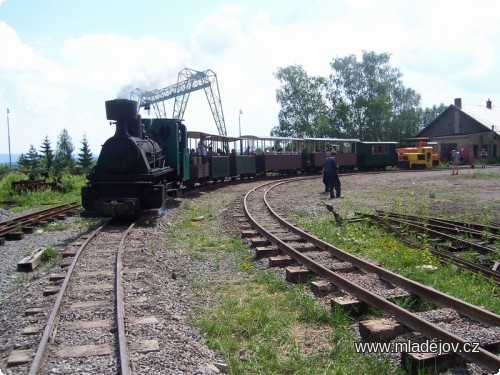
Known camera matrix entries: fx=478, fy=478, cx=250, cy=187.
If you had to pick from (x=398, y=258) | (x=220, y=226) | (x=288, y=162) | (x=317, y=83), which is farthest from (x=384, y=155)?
(x=398, y=258)

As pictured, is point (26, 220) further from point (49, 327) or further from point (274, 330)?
point (274, 330)

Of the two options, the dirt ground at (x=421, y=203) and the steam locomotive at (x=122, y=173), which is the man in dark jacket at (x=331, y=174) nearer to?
the dirt ground at (x=421, y=203)

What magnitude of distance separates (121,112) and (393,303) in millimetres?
9283

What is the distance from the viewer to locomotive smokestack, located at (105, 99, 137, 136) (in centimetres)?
1209

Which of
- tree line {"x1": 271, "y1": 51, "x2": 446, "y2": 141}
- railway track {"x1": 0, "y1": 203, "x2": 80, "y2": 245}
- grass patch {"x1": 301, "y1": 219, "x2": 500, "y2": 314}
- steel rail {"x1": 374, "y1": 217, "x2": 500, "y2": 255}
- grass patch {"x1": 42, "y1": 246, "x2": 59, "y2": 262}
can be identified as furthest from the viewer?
tree line {"x1": 271, "y1": 51, "x2": 446, "y2": 141}

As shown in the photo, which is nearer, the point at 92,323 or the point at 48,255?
the point at 92,323

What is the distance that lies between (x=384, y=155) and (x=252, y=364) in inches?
1575

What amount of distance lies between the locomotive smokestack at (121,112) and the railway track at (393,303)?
5.89 m

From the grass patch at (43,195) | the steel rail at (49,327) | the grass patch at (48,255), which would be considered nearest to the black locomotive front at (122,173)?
the grass patch at (48,255)

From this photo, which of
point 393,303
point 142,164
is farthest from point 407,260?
point 142,164

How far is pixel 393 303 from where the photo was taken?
4.85 meters

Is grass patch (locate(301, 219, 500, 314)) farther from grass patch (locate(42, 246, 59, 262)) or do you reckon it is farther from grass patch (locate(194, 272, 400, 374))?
grass patch (locate(42, 246, 59, 262))

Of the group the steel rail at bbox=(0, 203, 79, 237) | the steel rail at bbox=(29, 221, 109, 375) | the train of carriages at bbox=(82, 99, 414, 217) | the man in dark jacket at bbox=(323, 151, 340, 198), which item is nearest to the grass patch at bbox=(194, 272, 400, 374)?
the steel rail at bbox=(29, 221, 109, 375)

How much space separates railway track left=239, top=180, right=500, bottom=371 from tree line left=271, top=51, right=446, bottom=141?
56.1m
